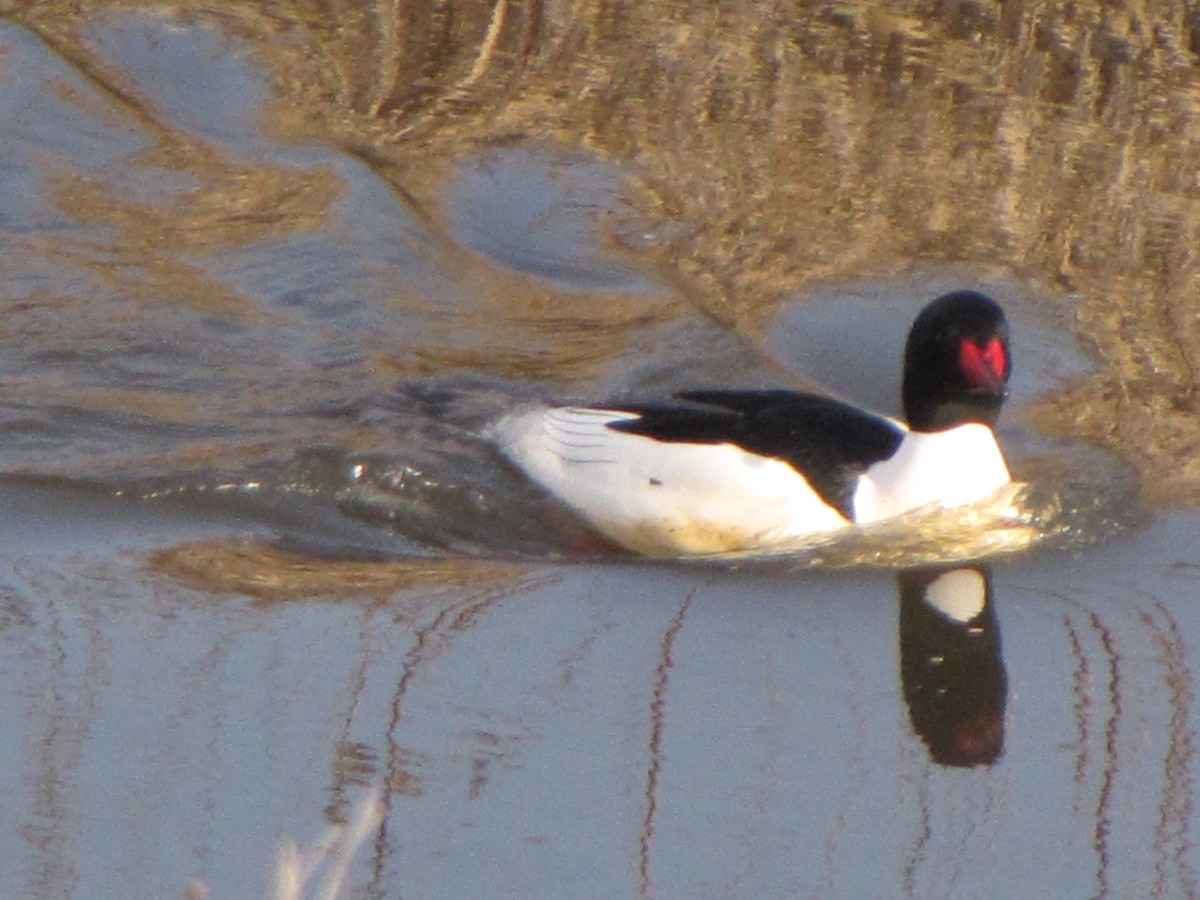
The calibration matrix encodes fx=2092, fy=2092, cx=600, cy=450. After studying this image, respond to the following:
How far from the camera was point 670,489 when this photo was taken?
6.66 m

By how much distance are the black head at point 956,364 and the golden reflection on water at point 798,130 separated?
1207 millimetres

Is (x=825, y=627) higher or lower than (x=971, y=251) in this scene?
lower

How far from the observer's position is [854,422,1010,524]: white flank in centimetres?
655

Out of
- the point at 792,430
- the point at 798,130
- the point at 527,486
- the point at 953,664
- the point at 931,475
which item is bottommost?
the point at 953,664

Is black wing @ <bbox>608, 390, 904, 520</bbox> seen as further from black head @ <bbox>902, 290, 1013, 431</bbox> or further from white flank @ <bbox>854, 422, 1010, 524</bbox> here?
black head @ <bbox>902, 290, 1013, 431</bbox>

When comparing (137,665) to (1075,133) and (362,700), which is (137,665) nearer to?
(362,700)

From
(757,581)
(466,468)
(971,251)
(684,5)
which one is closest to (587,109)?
(684,5)

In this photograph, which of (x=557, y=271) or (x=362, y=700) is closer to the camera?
(x=362, y=700)

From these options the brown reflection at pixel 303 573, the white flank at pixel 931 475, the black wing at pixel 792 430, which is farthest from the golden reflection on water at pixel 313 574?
the white flank at pixel 931 475

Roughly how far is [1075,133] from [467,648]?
5.15 metres

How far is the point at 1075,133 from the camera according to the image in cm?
955

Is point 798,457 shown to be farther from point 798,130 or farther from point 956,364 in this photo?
point 798,130

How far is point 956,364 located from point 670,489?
3.23 ft

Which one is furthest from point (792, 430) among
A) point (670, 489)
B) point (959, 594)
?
point (959, 594)
